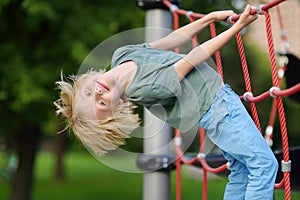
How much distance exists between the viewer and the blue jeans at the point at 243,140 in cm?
140

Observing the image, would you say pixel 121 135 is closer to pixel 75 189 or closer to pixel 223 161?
pixel 223 161

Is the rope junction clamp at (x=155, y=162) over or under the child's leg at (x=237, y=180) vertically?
over

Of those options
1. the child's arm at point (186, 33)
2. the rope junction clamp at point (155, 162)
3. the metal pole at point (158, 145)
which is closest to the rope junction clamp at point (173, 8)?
the metal pole at point (158, 145)

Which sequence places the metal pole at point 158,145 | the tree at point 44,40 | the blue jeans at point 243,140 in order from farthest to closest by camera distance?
the tree at point 44,40 < the metal pole at point 158,145 < the blue jeans at point 243,140

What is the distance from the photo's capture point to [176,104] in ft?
5.01

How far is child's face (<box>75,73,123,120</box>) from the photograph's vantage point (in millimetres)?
1488

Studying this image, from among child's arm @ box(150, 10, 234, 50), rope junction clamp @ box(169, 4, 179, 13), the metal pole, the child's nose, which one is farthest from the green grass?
the child's nose

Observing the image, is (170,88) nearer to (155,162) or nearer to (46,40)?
(155,162)

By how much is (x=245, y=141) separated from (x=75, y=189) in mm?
7092

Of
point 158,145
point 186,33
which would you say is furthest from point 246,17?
point 158,145

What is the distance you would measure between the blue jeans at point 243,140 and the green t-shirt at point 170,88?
3 cm

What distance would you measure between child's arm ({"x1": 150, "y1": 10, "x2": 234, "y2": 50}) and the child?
12 centimetres

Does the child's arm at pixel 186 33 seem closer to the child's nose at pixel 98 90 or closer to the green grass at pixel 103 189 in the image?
the child's nose at pixel 98 90

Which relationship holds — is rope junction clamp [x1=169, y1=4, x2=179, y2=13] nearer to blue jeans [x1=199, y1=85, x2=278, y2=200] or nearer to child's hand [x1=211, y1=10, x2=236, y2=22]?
child's hand [x1=211, y1=10, x2=236, y2=22]
